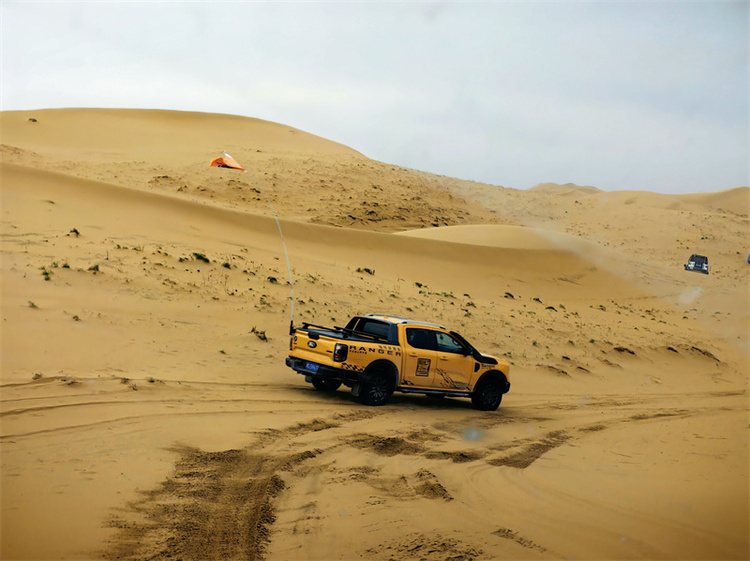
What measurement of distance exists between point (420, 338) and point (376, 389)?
4.61ft

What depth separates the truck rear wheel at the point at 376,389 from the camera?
1259 cm

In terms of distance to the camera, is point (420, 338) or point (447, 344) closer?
point (420, 338)

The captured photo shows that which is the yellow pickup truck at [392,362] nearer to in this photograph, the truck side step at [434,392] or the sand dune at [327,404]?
the truck side step at [434,392]

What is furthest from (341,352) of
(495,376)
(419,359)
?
(495,376)

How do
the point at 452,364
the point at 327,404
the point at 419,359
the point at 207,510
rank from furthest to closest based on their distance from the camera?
A: the point at 452,364
the point at 419,359
the point at 327,404
the point at 207,510

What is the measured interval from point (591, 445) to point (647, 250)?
48214 mm

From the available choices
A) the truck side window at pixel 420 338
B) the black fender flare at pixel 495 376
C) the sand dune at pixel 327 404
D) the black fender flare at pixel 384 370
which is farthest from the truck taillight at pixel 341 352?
the black fender flare at pixel 495 376

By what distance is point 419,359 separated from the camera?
1315 centimetres

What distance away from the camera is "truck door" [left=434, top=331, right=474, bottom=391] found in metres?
13.5

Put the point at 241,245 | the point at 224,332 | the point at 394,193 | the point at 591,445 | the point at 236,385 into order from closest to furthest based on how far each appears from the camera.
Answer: the point at 591,445 → the point at 236,385 → the point at 224,332 → the point at 241,245 → the point at 394,193

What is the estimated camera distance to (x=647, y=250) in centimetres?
5541

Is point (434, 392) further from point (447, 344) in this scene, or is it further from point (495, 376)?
point (495, 376)

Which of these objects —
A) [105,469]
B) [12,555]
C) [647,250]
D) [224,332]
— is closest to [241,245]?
[224,332]

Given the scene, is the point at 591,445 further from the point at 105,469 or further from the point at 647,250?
the point at 647,250
